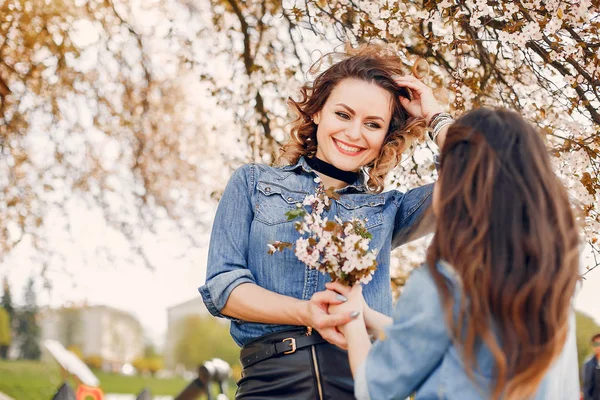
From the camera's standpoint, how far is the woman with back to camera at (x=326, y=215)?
80.7 inches

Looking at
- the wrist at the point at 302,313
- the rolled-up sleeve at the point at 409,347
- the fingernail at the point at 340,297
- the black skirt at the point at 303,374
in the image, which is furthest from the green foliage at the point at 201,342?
the rolled-up sleeve at the point at 409,347

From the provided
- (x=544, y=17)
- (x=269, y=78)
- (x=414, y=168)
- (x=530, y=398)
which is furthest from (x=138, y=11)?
(x=530, y=398)

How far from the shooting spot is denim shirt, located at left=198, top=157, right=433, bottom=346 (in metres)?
2.15

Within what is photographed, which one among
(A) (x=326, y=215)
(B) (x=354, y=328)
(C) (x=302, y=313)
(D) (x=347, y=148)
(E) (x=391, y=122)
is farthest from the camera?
(E) (x=391, y=122)

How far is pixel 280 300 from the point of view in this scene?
203cm

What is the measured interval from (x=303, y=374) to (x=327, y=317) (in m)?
0.24

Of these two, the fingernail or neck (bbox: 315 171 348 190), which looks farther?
neck (bbox: 315 171 348 190)

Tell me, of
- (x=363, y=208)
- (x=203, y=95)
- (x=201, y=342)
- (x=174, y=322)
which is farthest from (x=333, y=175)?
(x=174, y=322)

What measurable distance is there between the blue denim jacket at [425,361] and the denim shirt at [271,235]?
42 centimetres

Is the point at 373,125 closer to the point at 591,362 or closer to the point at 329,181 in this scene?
the point at 329,181

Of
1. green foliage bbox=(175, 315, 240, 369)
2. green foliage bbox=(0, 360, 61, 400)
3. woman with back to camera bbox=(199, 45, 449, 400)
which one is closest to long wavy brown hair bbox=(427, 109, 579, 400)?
woman with back to camera bbox=(199, 45, 449, 400)

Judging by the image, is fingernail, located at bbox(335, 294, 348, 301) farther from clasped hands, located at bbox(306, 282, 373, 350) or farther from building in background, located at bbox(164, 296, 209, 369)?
building in background, located at bbox(164, 296, 209, 369)

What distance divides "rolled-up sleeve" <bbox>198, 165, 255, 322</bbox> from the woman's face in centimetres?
30

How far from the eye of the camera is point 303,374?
2.04 metres
